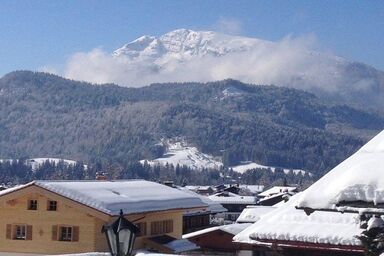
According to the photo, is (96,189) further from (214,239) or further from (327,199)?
(327,199)

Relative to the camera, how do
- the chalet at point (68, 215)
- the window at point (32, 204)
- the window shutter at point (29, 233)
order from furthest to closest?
the window at point (32, 204) → the window shutter at point (29, 233) → the chalet at point (68, 215)

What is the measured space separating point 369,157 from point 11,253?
27.3 metres

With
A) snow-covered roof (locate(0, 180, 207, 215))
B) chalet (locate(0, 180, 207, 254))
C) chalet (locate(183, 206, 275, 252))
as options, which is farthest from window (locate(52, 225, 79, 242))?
chalet (locate(183, 206, 275, 252))

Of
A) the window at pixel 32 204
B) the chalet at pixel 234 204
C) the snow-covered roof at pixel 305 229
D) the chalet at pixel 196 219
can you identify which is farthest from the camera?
the chalet at pixel 234 204

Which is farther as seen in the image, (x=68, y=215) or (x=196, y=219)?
(x=196, y=219)

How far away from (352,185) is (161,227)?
28.9 m

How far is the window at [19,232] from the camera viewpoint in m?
32.2

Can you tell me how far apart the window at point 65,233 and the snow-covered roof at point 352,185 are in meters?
25.4

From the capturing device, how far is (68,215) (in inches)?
1243

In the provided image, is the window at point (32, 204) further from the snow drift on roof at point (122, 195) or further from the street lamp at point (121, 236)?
the street lamp at point (121, 236)

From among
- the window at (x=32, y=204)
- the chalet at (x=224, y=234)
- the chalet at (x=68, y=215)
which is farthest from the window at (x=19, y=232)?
the chalet at (x=224, y=234)

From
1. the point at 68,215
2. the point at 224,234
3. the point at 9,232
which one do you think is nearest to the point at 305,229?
the point at 224,234

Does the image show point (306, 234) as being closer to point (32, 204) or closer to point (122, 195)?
point (122, 195)

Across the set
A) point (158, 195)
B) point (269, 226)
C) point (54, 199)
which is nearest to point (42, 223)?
point (54, 199)
